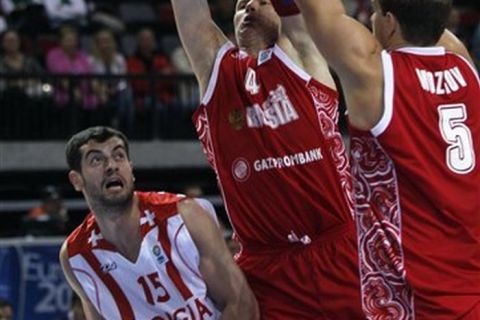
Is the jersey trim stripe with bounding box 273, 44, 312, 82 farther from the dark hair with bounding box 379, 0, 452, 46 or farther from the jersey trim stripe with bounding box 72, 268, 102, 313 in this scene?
the jersey trim stripe with bounding box 72, 268, 102, 313

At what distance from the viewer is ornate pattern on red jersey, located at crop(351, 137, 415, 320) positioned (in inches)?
184

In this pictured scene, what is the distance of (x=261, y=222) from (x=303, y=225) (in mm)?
174

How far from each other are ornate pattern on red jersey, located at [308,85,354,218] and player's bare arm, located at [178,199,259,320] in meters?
0.57

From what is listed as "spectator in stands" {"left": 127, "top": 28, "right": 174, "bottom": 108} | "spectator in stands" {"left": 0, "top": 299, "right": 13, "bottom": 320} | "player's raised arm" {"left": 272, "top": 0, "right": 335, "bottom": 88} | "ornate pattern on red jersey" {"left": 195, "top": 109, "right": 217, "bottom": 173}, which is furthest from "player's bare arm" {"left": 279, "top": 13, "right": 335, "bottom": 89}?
"spectator in stands" {"left": 127, "top": 28, "right": 174, "bottom": 108}

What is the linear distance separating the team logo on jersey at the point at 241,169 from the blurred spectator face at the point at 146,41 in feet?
28.3

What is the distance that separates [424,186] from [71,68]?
9.57m

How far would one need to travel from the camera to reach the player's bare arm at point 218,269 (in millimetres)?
5770

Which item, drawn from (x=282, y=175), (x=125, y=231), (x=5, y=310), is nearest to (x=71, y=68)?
(x=5, y=310)

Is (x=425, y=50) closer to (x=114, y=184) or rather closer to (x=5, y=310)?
(x=114, y=184)

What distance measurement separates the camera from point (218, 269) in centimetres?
590

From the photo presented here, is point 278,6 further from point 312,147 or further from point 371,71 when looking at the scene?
point 371,71

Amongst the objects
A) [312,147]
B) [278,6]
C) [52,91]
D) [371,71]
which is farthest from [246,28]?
[52,91]

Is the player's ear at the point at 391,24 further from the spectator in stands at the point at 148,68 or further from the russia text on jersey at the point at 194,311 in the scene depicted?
the spectator in stands at the point at 148,68

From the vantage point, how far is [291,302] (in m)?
5.73
